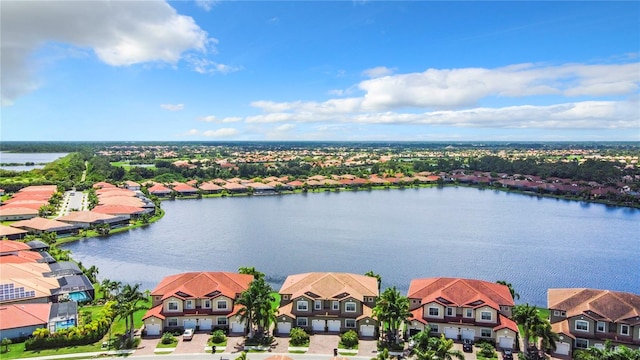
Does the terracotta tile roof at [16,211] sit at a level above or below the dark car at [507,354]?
above

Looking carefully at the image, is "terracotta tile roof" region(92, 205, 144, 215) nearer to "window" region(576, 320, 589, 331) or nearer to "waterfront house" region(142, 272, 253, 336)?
"waterfront house" region(142, 272, 253, 336)

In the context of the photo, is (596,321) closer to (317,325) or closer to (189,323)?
(317,325)

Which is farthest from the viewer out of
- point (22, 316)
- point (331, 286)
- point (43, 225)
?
point (43, 225)

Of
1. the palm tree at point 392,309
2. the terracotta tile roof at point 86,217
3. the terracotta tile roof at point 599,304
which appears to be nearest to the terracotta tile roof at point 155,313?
the palm tree at point 392,309

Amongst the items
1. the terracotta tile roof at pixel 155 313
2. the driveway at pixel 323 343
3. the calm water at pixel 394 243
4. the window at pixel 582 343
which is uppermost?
the terracotta tile roof at pixel 155 313

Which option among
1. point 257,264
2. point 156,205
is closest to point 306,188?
point 156,205

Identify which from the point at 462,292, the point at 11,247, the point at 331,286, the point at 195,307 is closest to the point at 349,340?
the point at 331,286

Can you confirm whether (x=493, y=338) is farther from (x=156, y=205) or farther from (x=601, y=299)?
(x=156, y=205)

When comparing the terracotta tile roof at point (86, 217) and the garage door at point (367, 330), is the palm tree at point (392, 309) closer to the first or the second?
the garage door at point (367, 330)

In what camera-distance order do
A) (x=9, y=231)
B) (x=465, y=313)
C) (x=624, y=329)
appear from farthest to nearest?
(x=9, y=231) < (x=465, y=313) < (x=624, y=329)
